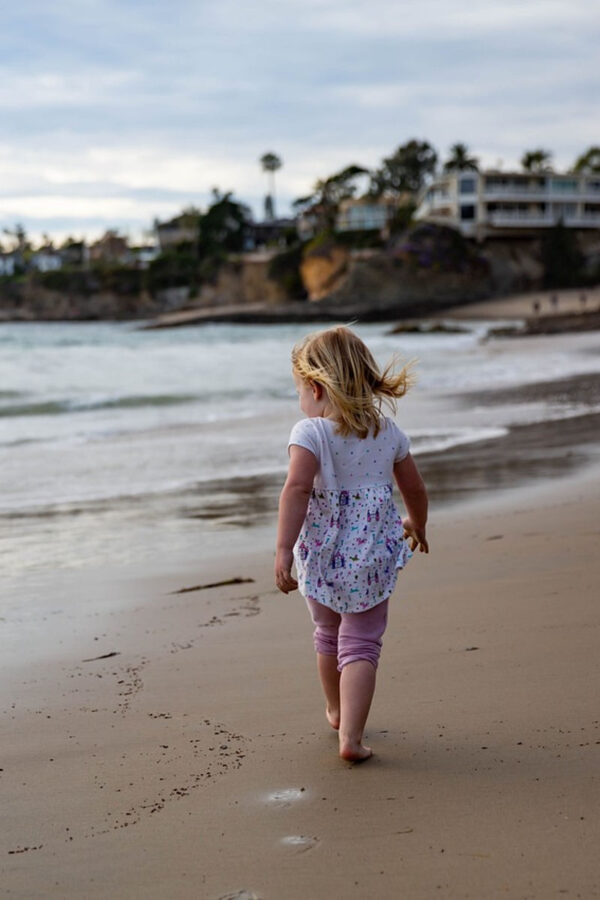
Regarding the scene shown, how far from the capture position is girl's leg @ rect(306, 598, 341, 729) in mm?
Answer: 3170

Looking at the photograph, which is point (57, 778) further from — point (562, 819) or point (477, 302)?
point (477, 302)

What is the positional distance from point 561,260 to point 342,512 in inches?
3148

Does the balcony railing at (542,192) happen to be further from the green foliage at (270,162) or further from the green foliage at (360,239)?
the green foliage at (270,162)

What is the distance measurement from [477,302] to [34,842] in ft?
247

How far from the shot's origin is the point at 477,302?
247ft

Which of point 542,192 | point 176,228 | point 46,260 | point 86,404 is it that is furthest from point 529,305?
point 46,260

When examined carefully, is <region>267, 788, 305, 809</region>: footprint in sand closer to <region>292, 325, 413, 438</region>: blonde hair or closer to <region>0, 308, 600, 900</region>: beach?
<region>0, 308, 600, 900</region>: beach

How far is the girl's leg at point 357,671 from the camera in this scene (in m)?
2.88

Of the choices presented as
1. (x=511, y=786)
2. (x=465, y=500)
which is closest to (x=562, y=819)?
(x=511, y=786)

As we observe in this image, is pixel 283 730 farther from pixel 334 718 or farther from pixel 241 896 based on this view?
pixel 241 896

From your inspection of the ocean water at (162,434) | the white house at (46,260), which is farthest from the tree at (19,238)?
the ocean water at (162,434)

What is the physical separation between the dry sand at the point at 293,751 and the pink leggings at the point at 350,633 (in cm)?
26

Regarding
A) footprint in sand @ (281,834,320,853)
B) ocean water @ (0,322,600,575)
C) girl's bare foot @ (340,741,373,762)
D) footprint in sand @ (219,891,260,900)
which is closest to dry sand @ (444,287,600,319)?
ocean water @ (0,322,600,575)

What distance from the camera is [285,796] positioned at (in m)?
2.65
